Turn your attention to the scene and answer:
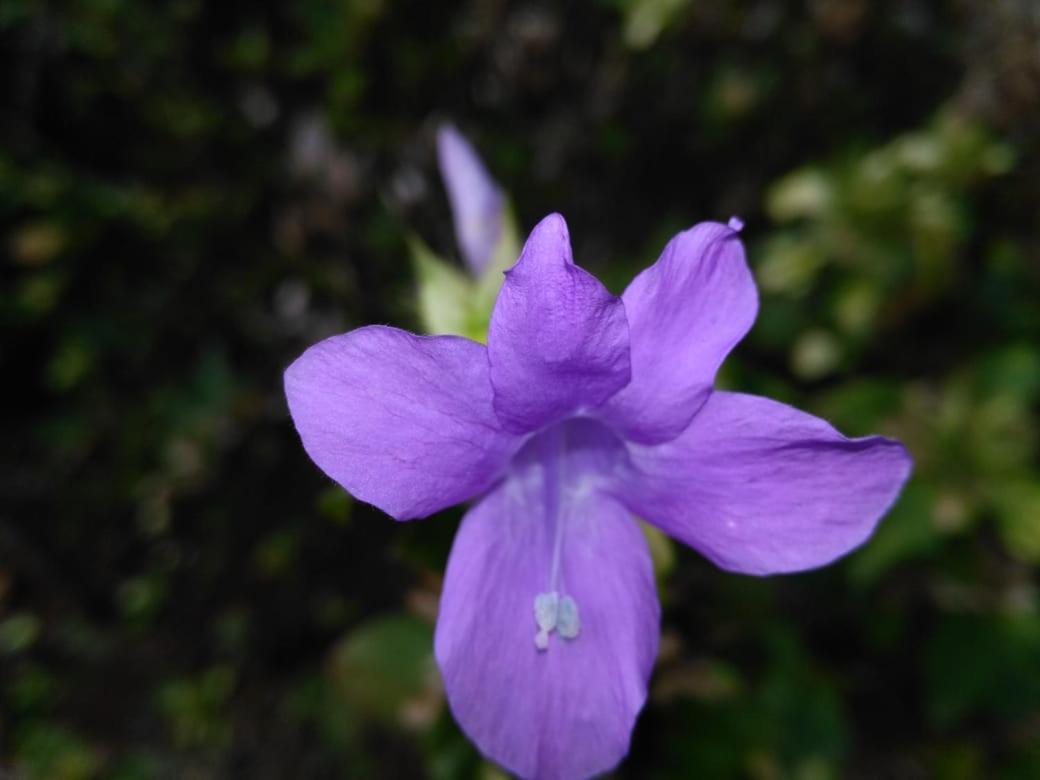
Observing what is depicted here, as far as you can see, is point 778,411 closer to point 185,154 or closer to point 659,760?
point 659,760

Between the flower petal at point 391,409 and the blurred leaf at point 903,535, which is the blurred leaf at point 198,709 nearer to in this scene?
the blurred leaf at point 903,535

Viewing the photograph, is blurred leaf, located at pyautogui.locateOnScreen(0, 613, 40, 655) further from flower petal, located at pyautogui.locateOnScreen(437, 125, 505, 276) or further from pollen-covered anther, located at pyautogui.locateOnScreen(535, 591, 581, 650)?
pollen-covered anther, located at pyautogui.locateOnScreen(535, 591, 581, 650)

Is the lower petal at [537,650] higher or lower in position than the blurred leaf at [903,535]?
higher

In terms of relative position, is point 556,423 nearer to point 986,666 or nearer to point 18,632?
point 986,666

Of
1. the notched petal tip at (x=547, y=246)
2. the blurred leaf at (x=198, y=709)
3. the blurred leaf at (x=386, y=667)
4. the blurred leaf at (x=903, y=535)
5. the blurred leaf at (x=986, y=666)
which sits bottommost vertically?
the blurred leaf at (x=198, y=709)

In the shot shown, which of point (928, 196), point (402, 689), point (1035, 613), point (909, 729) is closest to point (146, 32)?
point (402, 689)

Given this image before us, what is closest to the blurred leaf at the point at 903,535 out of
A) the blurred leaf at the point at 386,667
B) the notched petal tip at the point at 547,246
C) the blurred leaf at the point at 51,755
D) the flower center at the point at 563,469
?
the blurred leaf at the point at 386,667
